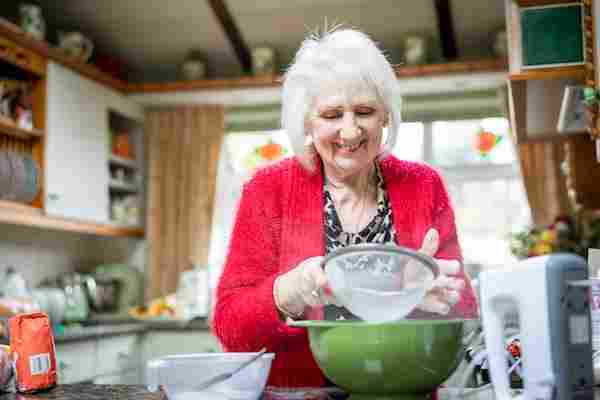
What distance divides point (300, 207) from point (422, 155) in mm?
2922

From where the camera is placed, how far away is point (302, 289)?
3.75 ft

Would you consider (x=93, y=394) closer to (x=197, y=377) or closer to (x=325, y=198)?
(x=197, y=377)

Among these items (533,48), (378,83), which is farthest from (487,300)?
(533,48)

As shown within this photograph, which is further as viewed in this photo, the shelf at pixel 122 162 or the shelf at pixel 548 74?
the shelf at pixel 122 162

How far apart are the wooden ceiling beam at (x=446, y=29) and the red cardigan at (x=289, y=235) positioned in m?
2.49

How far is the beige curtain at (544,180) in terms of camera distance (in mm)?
3928

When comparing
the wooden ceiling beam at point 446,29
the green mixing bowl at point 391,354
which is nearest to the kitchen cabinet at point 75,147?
the wooden ceiling beam at point 446,29

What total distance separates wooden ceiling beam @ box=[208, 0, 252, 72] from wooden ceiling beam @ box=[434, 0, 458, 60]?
43.7 inches

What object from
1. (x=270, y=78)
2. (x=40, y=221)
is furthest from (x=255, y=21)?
(x=40, y=221)

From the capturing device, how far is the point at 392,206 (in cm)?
155

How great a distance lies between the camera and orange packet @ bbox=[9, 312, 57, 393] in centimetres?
129

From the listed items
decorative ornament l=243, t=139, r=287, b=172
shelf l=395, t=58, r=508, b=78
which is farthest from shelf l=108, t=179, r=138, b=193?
shelf l=395, t=58, r=508, b=78

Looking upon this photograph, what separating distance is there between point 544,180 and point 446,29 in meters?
0.94

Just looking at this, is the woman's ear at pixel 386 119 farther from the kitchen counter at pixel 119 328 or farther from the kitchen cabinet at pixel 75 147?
the kitchen cabinet at pixel 75 147
